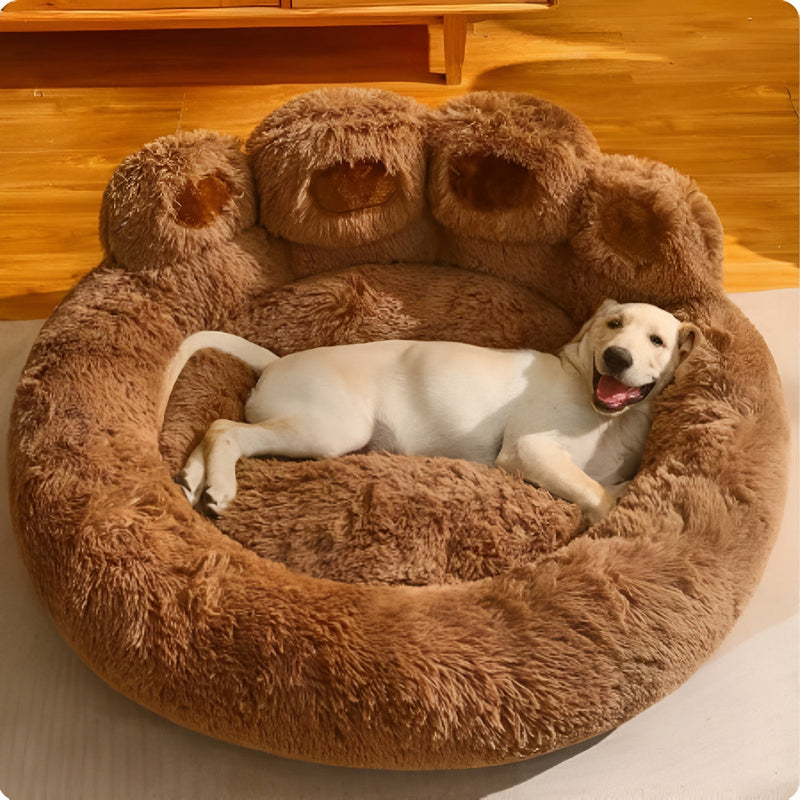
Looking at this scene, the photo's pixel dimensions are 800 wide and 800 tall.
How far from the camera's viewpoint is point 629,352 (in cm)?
184

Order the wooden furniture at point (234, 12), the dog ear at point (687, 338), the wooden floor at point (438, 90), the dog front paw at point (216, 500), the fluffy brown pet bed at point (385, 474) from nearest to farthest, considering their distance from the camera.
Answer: the fluffy brown pet bed at point (385, 474) < the dog front paw at point (216, 500) < the dog ear at point (687, 338) < the wooden floor at point (438, 90) < the wooden furniture at point (234, 12)

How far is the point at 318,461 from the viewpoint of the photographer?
187cm

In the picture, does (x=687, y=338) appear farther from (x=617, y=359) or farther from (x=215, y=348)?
(x=215, y=348)

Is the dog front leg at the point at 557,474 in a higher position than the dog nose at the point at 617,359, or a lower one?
lower

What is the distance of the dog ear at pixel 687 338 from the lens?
1.92m

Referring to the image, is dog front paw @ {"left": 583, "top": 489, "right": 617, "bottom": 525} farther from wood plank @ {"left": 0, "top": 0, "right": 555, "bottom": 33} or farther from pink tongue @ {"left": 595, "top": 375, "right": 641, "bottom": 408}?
wood plank @ {"left": 0, "top": 0, "right": 555, "bottom": 33}

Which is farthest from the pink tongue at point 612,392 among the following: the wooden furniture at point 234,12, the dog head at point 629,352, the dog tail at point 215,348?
the wooden furniture at point 234,12

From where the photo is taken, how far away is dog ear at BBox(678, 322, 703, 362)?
6.29 feet

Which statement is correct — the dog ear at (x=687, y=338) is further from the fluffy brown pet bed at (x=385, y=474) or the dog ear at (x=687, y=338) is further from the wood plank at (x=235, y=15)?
the wood plank at (x=235, y=15)

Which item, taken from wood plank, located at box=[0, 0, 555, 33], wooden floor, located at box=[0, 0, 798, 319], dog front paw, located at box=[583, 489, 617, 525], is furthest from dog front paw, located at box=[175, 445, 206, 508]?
wood plank, located at box=[0, 0, 555, 33]

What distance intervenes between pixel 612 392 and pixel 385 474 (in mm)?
466

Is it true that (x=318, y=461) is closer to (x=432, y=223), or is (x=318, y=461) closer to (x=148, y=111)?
(x=432, y=223)

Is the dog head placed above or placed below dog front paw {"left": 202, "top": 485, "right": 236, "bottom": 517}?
above

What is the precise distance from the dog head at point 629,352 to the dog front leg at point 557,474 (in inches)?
5.1
